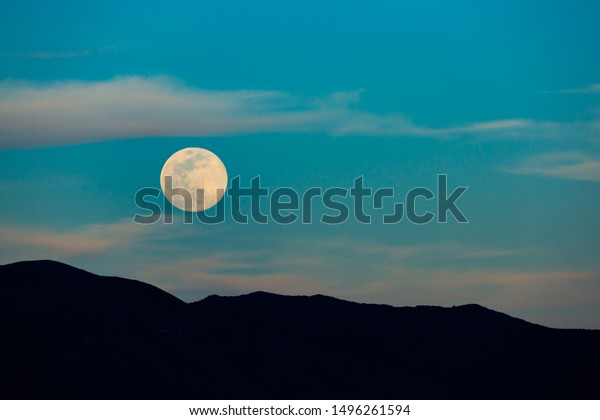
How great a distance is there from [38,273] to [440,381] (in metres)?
42.8

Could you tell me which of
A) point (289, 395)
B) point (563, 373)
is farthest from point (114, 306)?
point (563, 373)

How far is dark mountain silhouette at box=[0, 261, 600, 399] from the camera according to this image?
3317 inches

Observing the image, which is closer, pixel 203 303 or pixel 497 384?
pixel 497 384

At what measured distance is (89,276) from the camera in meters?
96.6

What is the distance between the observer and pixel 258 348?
9675 cm

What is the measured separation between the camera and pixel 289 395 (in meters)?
89.7

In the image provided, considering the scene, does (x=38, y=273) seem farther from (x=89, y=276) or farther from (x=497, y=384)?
(x=497, y=384)

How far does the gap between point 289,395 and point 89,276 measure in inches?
974

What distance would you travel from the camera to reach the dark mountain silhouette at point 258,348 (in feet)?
276

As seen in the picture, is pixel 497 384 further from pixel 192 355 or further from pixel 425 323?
pixel 192 355

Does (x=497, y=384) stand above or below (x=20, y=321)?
below
